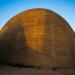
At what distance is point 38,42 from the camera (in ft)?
65.7

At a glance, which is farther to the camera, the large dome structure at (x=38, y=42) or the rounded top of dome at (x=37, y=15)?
the rounded top of dome at (x=37, y=15)

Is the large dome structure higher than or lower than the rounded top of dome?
lower

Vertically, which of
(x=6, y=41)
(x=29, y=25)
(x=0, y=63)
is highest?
(x=29, y=25)

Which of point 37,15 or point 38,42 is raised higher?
point 37,15

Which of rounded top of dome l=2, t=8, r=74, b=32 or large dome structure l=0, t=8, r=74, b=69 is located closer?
large dome structure l=0, t=8, r=74, b=69

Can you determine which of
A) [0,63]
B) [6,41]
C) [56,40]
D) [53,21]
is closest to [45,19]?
[53,21]

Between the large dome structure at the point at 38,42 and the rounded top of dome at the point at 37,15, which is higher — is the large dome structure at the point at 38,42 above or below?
below

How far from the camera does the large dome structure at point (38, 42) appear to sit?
63.3 ft

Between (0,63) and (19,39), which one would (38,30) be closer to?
(19,39)

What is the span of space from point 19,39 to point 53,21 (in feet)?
13.7

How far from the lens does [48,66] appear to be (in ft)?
61.7

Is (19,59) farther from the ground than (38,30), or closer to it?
closer to it

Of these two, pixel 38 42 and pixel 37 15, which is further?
pixel 37 15

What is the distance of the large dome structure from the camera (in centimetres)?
1928
